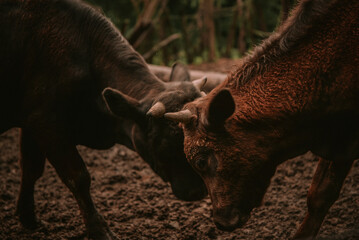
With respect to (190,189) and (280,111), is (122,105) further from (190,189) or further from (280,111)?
(280,111)

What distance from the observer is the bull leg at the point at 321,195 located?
362 cm

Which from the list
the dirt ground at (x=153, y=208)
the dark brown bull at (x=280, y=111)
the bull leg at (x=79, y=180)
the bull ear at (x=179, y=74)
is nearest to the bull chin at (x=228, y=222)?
the dark brown bull at (x=280, y=111)

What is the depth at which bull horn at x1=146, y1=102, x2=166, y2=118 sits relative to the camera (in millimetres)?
3543

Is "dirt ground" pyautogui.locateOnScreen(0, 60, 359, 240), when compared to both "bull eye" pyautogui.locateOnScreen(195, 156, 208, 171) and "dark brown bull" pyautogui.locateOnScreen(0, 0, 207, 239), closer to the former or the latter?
"dark brown bull" pyautogui.locateOnScreen(0, 0, 207, 239)

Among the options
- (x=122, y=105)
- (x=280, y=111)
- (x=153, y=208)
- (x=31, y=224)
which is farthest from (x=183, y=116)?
(x=31, y=224)

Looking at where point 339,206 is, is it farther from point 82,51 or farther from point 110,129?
point 82,51

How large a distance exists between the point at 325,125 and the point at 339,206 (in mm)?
1660

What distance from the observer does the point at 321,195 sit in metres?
3.65

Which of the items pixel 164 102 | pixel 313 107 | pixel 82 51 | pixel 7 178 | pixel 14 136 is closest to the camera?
pixel 313 107

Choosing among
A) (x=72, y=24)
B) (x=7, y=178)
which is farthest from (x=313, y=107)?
(x=7, y=178)

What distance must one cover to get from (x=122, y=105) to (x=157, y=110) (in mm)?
421

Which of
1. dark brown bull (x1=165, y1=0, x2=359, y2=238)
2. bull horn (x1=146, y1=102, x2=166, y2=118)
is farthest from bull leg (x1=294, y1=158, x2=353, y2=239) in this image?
bull horn (x1=146, y1=102, x2=166, y2=118)

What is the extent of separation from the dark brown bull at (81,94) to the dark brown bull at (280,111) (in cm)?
62

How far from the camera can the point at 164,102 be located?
372 cm
